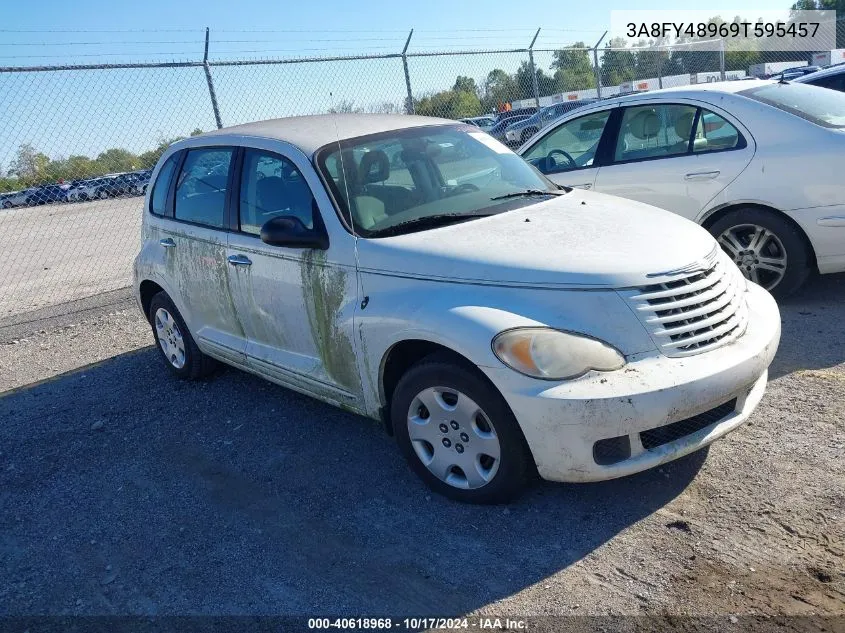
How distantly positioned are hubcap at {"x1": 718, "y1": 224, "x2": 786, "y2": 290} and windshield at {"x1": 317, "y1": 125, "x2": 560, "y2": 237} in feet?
6.37

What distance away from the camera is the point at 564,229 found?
12.4ft

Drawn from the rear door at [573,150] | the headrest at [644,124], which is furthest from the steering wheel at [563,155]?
the headrest at [644,124]

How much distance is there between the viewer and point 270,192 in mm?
4508

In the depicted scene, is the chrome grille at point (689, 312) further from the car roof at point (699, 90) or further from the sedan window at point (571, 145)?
the sedan window at point (571, 145)

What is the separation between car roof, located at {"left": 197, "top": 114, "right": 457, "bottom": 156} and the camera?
443 cm

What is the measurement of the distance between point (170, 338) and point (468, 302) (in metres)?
3.24

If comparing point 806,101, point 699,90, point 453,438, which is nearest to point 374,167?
point 453,438

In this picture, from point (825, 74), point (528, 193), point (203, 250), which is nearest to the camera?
point (528, 193)

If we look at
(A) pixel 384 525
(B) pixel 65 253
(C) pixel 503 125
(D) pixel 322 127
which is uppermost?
(D) pixel 322 127

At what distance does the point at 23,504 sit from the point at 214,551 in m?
1.48

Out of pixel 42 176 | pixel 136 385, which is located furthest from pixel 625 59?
pixel 136 385

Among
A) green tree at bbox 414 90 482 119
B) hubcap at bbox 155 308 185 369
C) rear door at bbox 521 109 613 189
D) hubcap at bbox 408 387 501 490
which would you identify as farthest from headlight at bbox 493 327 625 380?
green tree at bbox 414 90 482 119

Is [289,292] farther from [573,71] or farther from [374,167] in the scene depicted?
[573,71]

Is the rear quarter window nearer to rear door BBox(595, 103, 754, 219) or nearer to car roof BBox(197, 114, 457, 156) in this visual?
car roof BBox(197, 114, 457, 156)
